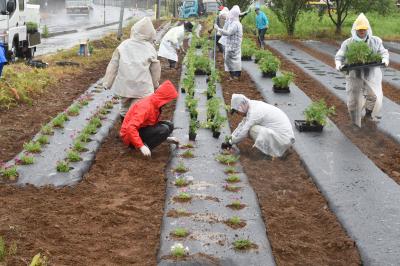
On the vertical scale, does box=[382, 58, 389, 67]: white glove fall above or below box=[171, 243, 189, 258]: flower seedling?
above

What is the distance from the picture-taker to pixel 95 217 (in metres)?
5.04

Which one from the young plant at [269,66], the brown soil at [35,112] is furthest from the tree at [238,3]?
the brown soil at [35,112]

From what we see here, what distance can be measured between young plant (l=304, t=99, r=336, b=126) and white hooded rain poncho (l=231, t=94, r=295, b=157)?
1285 mm

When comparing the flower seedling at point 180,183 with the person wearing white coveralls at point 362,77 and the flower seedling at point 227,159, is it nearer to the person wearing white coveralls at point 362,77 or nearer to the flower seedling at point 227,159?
the flower seedling at point 227,159

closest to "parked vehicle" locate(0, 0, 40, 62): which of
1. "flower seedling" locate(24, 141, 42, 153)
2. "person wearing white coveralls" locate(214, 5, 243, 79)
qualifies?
"person wearing white coveralls" locate(214, 5, 243, 79)

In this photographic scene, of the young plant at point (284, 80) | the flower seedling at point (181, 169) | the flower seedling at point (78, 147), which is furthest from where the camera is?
Answer: the young plant at point (284, 80)

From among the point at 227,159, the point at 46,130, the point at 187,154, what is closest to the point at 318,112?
the point at 227,159

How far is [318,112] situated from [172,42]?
21.5 ft

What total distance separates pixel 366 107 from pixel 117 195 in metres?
4.97

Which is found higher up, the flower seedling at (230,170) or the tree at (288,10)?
the tree at (288,10)

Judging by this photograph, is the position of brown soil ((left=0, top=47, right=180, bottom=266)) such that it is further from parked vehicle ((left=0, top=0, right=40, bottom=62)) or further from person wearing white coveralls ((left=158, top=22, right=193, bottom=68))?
parked vehicle ((left=0, top=0, right=40, bottom=62))

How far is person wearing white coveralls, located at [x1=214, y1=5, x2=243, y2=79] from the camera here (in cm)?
1200

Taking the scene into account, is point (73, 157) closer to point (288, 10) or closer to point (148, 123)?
point (148, 123)

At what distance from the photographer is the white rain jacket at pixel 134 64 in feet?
24.0
